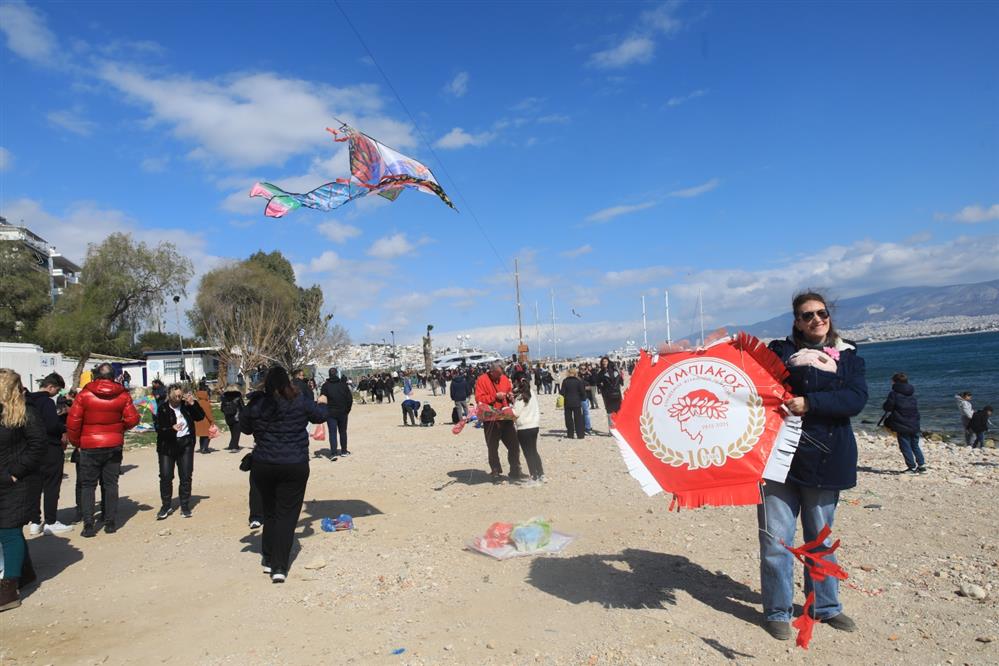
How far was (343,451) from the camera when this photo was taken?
14789mm

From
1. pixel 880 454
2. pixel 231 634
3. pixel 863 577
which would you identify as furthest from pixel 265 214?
pixel 880 454

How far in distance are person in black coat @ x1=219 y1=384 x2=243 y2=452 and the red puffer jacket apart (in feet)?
8.54

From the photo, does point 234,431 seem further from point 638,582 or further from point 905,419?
point 905,419

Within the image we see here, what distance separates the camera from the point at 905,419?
11.4 m

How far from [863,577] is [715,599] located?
1.42 meters

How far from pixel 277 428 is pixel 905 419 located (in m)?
10.9

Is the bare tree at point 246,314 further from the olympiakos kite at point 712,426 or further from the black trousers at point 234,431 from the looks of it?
the olympiakos kite at point 712,426

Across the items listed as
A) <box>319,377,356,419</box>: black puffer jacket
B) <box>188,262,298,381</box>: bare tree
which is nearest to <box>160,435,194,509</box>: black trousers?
<box>319,377,356,419</box>: black puffer jacket

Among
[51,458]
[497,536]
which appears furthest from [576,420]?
[51,458]

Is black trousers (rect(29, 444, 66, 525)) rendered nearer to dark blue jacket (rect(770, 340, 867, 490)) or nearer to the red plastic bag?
the red plastic bag

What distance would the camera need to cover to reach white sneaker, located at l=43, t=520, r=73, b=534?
8094mm

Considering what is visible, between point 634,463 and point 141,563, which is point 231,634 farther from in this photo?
point 634,463

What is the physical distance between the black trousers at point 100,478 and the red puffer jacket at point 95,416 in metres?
0.13

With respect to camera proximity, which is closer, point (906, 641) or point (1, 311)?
point (906, 641)
